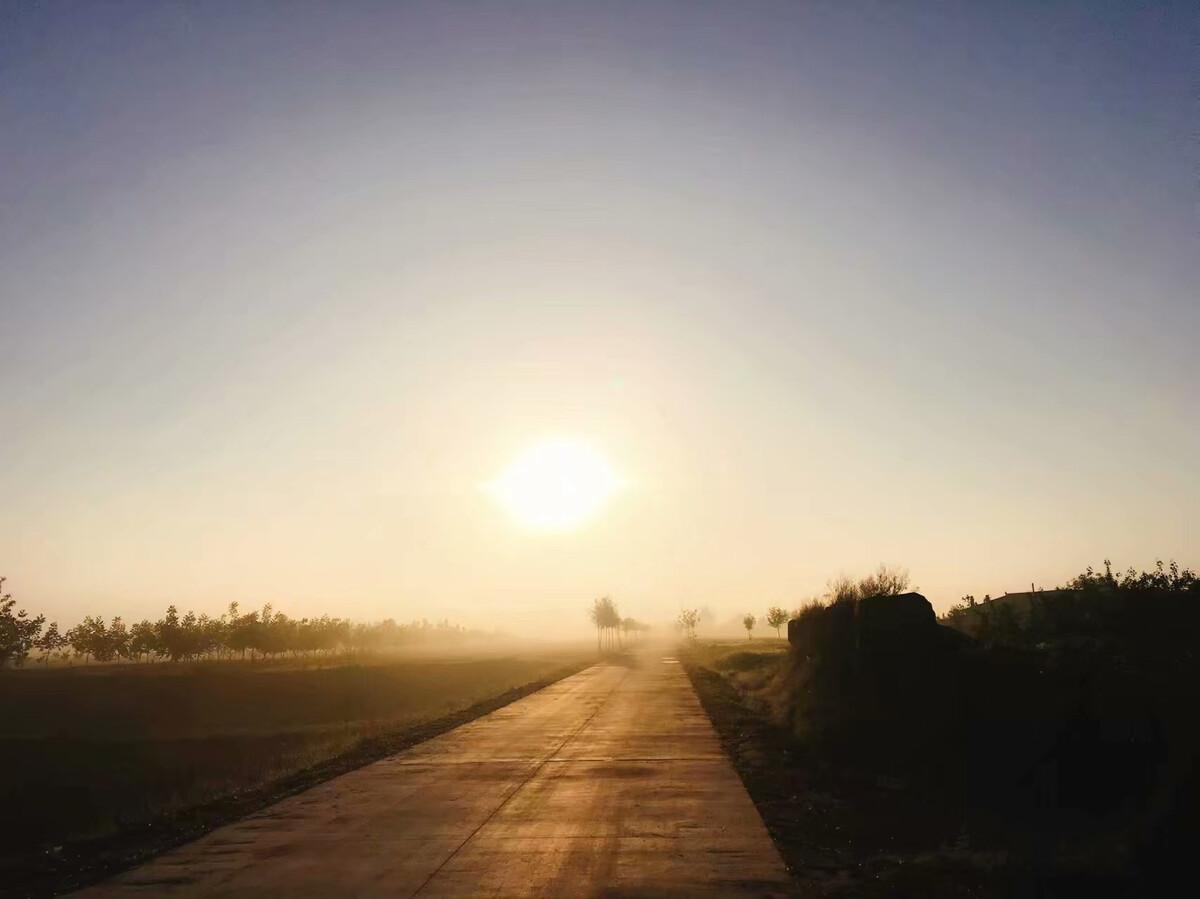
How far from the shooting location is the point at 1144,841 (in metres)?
7.49

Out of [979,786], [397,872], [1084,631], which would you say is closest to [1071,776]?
[979,786]

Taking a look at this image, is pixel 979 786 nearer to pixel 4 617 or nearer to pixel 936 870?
pixel 936 870

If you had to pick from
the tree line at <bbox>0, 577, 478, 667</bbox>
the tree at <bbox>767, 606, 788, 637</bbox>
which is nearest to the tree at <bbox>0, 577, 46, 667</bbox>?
the tree line at <bbox>0, 577, 478, 667</bbox>

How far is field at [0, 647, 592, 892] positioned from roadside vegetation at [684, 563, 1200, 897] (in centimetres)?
1009

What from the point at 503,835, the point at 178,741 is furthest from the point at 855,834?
the point at 178,741

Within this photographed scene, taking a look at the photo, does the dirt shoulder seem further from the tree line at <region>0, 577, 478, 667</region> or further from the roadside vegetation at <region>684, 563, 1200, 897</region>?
the tree line at <region>0, 577, 478, 667</region>

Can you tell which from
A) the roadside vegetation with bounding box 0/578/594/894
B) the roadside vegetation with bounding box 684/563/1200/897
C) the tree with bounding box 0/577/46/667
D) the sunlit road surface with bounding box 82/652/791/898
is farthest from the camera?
the tree with bounding box 0/577/46/667

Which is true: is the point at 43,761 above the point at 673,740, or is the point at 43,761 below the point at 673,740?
below

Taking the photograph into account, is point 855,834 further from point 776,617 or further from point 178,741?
point 776,617

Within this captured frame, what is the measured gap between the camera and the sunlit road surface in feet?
28.2

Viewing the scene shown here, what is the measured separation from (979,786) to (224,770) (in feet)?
101

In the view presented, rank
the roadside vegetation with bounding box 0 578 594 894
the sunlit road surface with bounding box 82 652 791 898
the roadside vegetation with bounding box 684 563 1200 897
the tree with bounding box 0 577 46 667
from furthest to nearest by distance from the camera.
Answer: the tree with bounding box 0 577 46 667 < the roadside vegetation with bounding box 0 578 594 894 < the sunlit road surface with bounding box 82 652 791 898 < the roadside vegetation with bounding box 684 563 1200 897

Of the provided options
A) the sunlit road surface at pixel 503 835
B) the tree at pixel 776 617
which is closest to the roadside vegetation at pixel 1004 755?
the sunlit road surface at pixel 503 835

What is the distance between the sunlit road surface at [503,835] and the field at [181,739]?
5.56 ft
